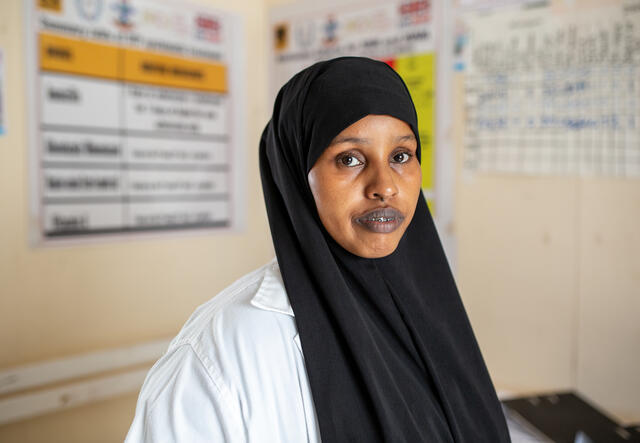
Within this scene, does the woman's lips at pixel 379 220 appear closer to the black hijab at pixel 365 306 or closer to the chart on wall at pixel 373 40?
the black hijab at pixel 365 306

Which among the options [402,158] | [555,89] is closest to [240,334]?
[402,158]

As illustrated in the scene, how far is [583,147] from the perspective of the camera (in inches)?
64.1

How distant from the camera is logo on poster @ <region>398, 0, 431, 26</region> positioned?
199 cm

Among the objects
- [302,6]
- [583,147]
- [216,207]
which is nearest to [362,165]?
[583,147]

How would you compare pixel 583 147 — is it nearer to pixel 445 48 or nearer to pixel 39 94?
pixel 445 48

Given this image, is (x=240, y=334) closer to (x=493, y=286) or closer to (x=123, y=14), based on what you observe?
(x=493, y=286)

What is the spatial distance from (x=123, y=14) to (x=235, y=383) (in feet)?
5.48

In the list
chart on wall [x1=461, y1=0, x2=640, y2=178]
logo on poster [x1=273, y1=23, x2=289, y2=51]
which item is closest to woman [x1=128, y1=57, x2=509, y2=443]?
chart on wall [x1=461, y1=0, x2=640, y2=178]

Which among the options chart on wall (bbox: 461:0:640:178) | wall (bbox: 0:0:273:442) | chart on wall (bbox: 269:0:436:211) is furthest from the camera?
chart on wall (bbox: 269:0:436:211)

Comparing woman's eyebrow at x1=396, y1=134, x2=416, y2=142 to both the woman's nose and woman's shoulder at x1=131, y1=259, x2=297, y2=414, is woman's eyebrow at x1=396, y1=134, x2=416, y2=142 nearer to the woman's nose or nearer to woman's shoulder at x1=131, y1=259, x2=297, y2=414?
the woman's nose

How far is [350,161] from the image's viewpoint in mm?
953

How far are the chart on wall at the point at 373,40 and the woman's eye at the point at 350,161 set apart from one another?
3.57 feet

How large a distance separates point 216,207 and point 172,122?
1.34ft

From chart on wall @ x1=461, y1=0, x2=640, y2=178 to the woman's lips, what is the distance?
3.19ft
